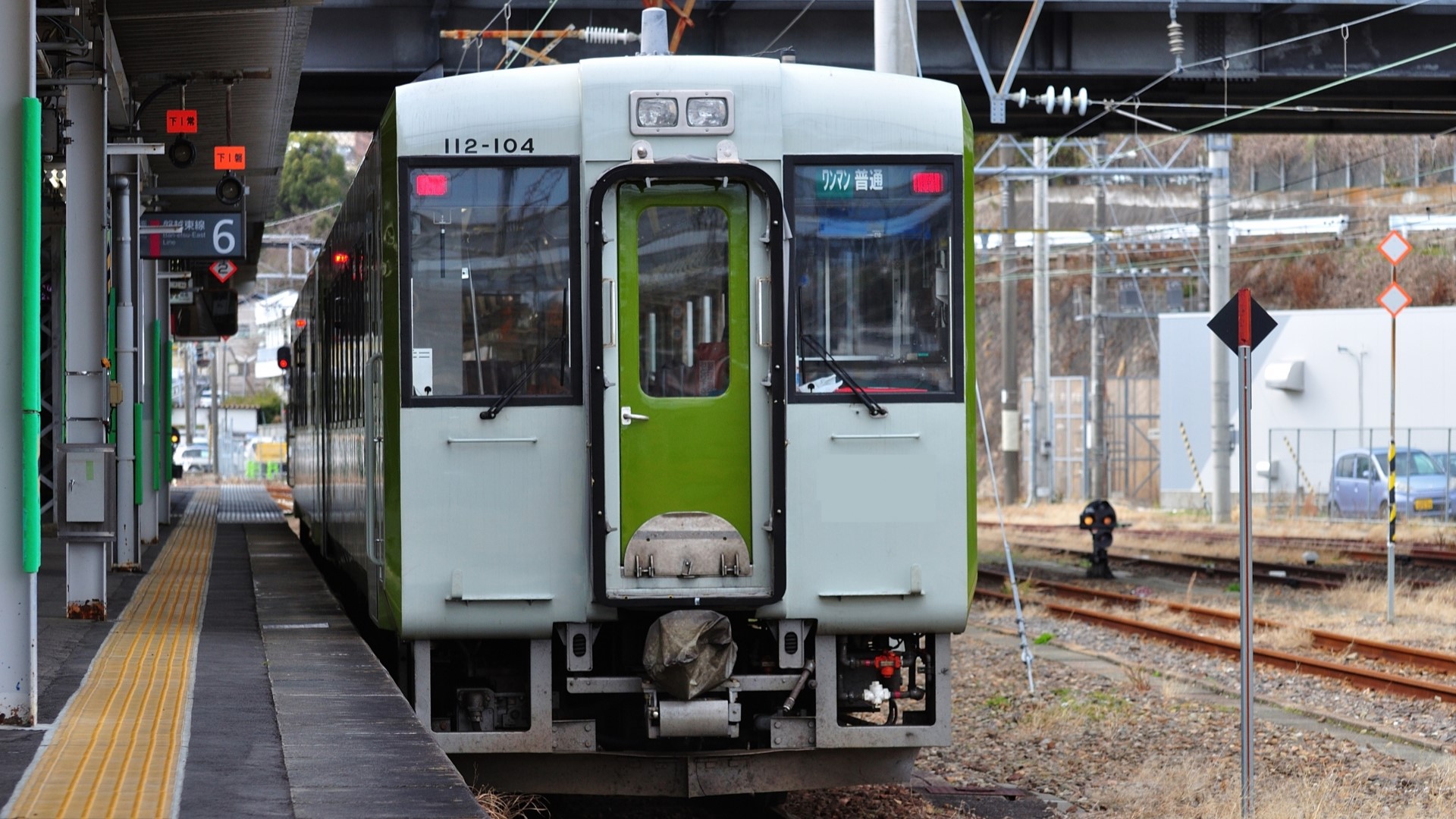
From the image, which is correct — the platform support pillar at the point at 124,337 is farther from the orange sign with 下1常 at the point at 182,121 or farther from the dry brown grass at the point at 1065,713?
the dry brown grass at the point at 1065,713

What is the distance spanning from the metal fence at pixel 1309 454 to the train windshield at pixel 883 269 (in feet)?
92.8

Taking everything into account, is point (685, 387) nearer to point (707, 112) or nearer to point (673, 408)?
point (673, 408)

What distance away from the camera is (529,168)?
24.9 feet

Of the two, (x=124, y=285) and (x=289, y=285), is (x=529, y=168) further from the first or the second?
(x=289, y=285)

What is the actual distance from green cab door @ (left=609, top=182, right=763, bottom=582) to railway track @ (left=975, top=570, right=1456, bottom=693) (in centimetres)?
669

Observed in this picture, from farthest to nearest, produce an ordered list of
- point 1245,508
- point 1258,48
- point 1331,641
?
point 1258,48 < point 1331,641 < point 1245,508

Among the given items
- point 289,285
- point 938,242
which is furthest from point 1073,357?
point 938,242

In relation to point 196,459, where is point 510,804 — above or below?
above

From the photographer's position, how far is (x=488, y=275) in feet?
24.8

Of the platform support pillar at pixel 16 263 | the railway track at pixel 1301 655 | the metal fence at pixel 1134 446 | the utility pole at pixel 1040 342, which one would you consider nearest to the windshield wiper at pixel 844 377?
the platform support pillar at pixel 16 263

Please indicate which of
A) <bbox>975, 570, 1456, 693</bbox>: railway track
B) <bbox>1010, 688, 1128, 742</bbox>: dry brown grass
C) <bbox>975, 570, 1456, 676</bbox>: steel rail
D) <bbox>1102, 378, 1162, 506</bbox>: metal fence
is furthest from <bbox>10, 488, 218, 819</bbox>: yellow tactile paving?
<bbox>1102, 378, 1162, 506</bbox>: metal fence

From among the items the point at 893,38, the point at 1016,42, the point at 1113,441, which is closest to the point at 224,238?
the point at 893,38

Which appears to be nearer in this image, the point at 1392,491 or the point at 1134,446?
the point at 1392,491

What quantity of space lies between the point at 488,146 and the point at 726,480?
5.59 feet
